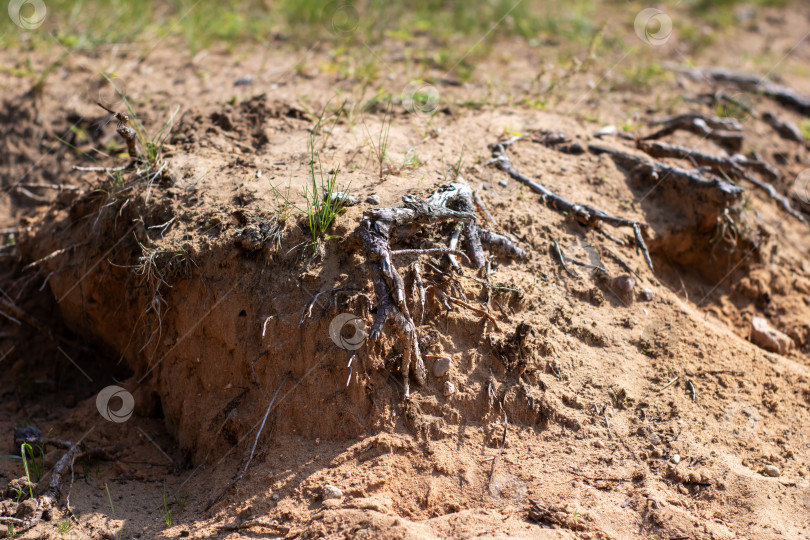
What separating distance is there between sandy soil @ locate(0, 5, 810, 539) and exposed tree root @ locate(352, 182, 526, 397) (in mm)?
78

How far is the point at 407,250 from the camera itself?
2465 millimetres

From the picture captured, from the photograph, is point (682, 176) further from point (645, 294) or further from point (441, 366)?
point (441, 366)

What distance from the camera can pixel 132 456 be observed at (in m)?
2.78

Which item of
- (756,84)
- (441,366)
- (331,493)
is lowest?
(331,493)

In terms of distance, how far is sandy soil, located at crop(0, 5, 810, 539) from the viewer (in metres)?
2.33

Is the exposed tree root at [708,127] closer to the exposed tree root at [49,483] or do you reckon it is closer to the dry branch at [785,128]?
the dry branch at [785,128]

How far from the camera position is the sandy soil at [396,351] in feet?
7.63

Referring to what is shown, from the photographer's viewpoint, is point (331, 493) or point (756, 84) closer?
point (331, 493)

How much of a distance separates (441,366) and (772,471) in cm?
129

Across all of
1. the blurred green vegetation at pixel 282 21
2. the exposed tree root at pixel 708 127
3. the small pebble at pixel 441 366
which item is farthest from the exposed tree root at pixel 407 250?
the blurred green vegetation at pixel 282 21

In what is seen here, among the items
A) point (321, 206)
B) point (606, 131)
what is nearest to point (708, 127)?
point (606, 131)

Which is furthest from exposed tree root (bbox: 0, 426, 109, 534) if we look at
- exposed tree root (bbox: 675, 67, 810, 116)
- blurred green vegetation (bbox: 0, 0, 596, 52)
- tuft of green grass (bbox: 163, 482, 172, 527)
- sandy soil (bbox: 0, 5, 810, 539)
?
exposed tree root (bbox: 675, 67, 810, 116)

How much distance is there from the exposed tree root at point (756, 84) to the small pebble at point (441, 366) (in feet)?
11.9

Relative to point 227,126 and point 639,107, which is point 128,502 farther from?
point 639,107
